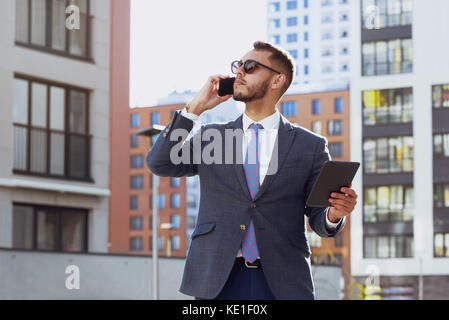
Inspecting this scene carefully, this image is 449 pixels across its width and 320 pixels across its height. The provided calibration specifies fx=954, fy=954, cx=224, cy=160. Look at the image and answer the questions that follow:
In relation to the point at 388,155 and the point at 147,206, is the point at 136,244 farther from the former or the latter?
the point at 388,155

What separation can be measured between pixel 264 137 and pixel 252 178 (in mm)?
140

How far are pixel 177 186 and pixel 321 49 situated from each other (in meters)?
22.5

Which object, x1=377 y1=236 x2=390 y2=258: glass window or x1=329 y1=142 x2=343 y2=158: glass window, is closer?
x1=377 y1=236 x2=390 y2=258: glass window

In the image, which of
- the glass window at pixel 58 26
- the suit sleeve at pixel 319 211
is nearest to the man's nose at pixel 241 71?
the suit sleeve at pixel 319 211

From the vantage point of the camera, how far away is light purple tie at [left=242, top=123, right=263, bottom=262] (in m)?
2.50

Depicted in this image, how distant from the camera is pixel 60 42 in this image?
17.8m

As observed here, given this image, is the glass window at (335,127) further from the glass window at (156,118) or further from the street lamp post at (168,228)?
the street lamp post at (168,228)

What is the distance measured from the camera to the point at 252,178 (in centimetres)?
255

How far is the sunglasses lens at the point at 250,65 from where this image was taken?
2617 mm

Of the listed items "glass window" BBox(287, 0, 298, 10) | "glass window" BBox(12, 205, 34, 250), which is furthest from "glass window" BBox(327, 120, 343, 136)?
"glass window" BBox(12, 205, 34, 250)

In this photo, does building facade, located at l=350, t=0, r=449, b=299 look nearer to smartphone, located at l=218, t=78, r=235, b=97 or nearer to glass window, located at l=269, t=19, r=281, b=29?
glass window, located at l=269, t=19, r=281, b=29

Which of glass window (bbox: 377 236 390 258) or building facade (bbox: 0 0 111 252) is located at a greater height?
building facade (bbox: 0 0 111 252)

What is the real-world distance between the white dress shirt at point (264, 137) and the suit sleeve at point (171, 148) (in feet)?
0.09
